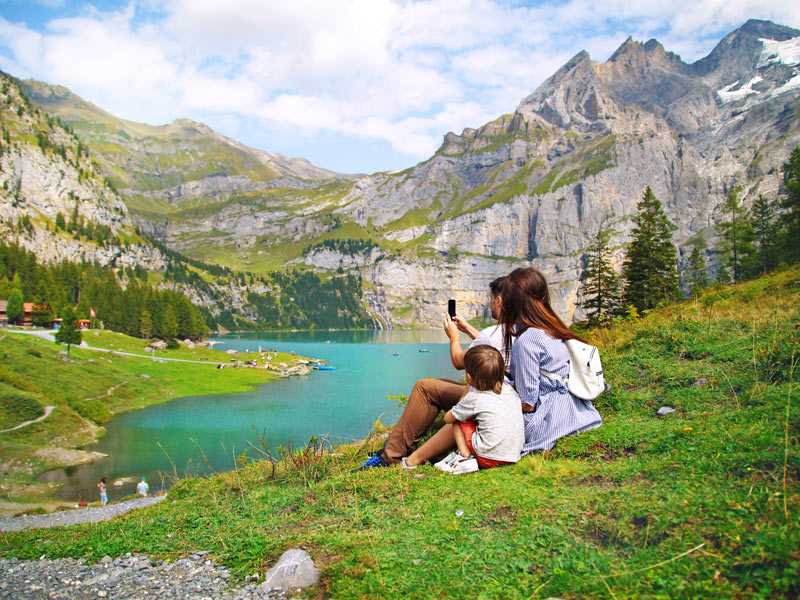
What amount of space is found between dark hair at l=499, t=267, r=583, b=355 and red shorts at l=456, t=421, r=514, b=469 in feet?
4.16

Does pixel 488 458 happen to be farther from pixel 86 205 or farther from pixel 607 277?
pixel 86 205

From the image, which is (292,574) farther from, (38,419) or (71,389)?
(71,389)

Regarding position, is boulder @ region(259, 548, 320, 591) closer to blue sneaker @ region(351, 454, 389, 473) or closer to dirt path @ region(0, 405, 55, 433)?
blue sneaker @ region(351, 454, 389, 473)

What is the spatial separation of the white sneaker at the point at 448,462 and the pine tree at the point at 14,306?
103250 mm

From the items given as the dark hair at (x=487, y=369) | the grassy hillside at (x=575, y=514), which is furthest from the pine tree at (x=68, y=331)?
the dark hair at (x=487, y=369)

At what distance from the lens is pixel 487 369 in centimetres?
595

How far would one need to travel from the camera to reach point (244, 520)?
5328 millimetres

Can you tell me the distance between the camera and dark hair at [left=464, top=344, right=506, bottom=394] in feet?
19.5

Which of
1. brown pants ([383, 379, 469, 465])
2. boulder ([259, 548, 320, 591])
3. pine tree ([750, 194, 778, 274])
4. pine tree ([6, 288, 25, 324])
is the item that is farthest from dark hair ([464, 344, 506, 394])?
pine tree ([6, 288, 25, 324])

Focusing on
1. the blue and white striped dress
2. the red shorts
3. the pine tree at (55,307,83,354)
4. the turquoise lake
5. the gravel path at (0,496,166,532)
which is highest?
the blue and white striped dress

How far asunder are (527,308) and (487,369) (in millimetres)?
1182

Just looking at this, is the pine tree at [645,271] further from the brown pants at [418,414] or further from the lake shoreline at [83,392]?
the lake shoreline at [83,392]

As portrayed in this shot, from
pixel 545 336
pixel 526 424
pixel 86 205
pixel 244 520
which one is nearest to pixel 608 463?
pixel 526 424

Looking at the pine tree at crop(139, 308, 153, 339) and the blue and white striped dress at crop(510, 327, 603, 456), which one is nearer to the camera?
the blue and white striped dress at crop(510, 327, 603, 456)
